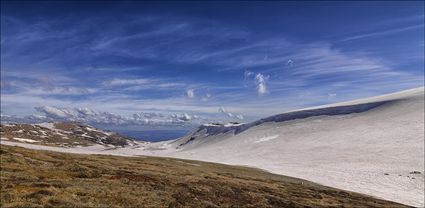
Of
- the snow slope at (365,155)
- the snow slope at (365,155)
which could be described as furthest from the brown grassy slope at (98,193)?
the snow slope at (365,155)

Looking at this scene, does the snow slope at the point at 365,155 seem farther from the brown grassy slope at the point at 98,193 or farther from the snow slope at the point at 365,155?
the brown grassy slope at the point at 98,193

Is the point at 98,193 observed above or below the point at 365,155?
below

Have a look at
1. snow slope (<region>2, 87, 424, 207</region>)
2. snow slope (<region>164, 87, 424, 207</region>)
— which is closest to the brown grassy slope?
snow slope (<region>2, 87, 424, 207</region>)

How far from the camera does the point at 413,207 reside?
61094mm

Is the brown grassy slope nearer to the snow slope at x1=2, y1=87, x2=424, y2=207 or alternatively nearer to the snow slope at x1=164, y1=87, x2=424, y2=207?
the snow slope at x1=2, y1=87, x2=424, y2=207

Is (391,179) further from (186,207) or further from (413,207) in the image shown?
(186,207)

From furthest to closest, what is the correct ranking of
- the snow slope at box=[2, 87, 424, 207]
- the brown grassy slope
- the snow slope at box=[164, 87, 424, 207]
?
the snow slope at box=[164, 87, 424, 207], the snow slope at box=[2, 87, 424, 207], the brown grassy slope

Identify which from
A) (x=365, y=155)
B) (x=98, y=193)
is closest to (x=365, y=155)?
(x=365, y=155)

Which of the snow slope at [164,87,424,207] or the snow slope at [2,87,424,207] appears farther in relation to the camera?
the snow slope at [164,87,424,207]

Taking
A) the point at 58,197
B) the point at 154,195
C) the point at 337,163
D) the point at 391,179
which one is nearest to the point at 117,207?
the point at 58,197

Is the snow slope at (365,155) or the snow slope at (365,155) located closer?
the snow slope at (365,155)

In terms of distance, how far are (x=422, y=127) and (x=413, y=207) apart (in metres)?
105

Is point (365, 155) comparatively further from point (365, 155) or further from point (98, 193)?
point (98, 193)

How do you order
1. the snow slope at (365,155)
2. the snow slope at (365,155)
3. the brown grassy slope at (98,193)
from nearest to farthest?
the brown grassy slope at (98,193) < the snow slope at (365,155) < the snow slope at (365,155)
